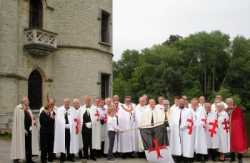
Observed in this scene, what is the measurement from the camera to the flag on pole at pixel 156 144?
13.7 metres

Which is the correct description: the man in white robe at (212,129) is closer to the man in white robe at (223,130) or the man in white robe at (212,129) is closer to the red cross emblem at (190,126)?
the man in white robe at (223,130)

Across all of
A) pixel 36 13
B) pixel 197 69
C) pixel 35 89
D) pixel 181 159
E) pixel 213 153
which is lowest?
pixel 181 159

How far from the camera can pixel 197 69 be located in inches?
2697

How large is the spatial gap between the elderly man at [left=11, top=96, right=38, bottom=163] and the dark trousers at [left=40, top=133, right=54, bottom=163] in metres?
0.35

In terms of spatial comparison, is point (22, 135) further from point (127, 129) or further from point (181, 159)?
point (181, 159)

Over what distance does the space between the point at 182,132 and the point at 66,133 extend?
384 centimetres

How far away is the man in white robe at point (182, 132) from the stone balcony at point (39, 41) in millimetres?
11588

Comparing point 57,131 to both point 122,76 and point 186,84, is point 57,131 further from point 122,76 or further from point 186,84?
point 122,76

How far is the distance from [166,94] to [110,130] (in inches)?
1993

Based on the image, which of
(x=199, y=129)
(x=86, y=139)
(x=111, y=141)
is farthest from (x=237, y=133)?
(x=86, y=139)

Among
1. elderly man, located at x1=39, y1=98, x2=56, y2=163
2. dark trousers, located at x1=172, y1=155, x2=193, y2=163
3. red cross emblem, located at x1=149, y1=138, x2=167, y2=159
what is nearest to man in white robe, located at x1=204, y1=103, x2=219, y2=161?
dark trousers, located at x1=172, y1=155, x2=193, y2=163

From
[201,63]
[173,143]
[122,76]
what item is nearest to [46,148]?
[173,143]

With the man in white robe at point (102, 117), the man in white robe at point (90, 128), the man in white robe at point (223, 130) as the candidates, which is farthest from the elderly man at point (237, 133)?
the man in white robe at point (90, 128)

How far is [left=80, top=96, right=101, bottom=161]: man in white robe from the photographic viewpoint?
15367mm
